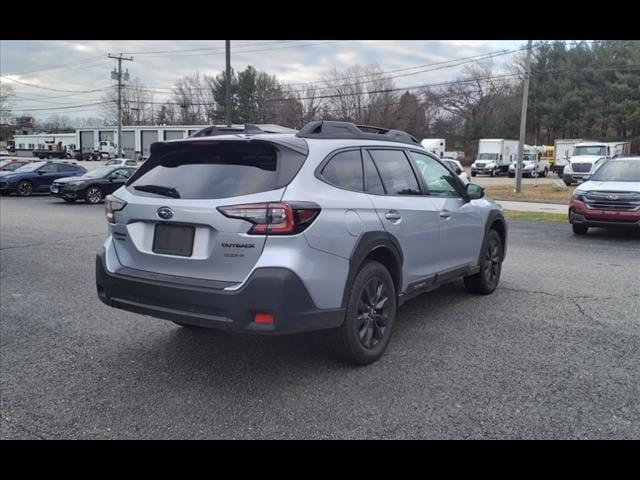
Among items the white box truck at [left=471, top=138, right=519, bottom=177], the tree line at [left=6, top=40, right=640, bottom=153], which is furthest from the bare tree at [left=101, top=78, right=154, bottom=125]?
the white box truck at [left=471, top=138, right=519, bottom=177]

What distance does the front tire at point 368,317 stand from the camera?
3979mm

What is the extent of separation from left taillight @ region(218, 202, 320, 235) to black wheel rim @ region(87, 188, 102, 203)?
17990 millimetres

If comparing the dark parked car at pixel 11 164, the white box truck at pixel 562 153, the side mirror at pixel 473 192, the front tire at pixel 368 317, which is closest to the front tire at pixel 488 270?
the side mirror at pixel 473 192

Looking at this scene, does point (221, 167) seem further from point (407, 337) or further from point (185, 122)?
point (185, 122)

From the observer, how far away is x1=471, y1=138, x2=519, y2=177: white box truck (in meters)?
47.1

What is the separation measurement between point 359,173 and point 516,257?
18.7 feet

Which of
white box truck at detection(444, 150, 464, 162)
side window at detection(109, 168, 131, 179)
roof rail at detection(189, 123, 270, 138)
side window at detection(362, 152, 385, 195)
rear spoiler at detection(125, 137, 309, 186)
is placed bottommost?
side window at detection(109, 168, 131, 179)

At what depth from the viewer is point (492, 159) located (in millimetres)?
47562

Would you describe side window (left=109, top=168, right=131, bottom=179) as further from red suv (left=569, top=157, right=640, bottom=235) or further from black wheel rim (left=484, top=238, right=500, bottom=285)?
black wheel rim (left=484, top=238, right=500, bottom=285)

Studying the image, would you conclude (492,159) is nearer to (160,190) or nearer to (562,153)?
(562,153)

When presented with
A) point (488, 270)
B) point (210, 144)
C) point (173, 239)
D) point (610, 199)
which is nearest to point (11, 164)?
point (610, 199)

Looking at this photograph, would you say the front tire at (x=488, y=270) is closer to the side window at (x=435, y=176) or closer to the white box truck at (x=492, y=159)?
the side window at (x=435, y=176)

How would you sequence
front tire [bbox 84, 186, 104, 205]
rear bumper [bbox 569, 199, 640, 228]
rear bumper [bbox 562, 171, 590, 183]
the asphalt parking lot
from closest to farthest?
the asphalt parking lot
rear bumper [bbox 569, 199, 640, 228]
front tire [bbox 84, 186, 104, 205]
rear bumper [bbox 562, 171, 590, 183]
